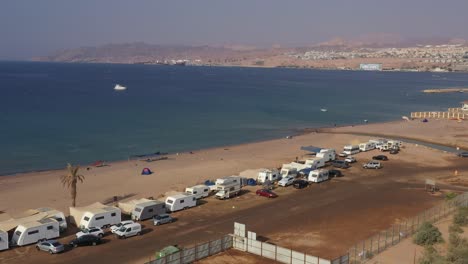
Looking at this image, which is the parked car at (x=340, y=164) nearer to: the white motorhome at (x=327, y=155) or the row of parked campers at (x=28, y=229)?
the white motorhome at (x=327, y=155)

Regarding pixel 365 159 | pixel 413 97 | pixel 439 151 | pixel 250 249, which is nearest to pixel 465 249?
pixel 250 249

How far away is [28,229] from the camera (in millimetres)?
24266

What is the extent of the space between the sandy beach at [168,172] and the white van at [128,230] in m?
8.02

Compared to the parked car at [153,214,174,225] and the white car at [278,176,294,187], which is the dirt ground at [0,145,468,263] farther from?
the white car at [278,176,294,187]

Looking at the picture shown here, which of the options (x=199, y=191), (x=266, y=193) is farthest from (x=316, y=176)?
(x=199, y=191)

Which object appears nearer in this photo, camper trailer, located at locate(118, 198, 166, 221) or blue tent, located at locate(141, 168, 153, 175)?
camper trailer, located at locate(118, 198, 166, 221)

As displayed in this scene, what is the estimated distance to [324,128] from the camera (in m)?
76.6

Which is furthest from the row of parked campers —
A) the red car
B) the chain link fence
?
the chain link fence

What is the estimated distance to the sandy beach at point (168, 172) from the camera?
3553 centimetres

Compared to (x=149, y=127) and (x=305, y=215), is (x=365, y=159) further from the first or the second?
(x=149, y=127)

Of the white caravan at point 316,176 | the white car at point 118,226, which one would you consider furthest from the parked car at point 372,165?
the white car at point 118,226

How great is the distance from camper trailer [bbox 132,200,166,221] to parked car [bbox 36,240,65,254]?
559cm

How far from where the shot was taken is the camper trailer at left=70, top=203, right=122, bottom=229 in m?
26.6

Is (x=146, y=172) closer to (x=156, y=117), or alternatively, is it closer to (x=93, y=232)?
(x=93, y=232)
